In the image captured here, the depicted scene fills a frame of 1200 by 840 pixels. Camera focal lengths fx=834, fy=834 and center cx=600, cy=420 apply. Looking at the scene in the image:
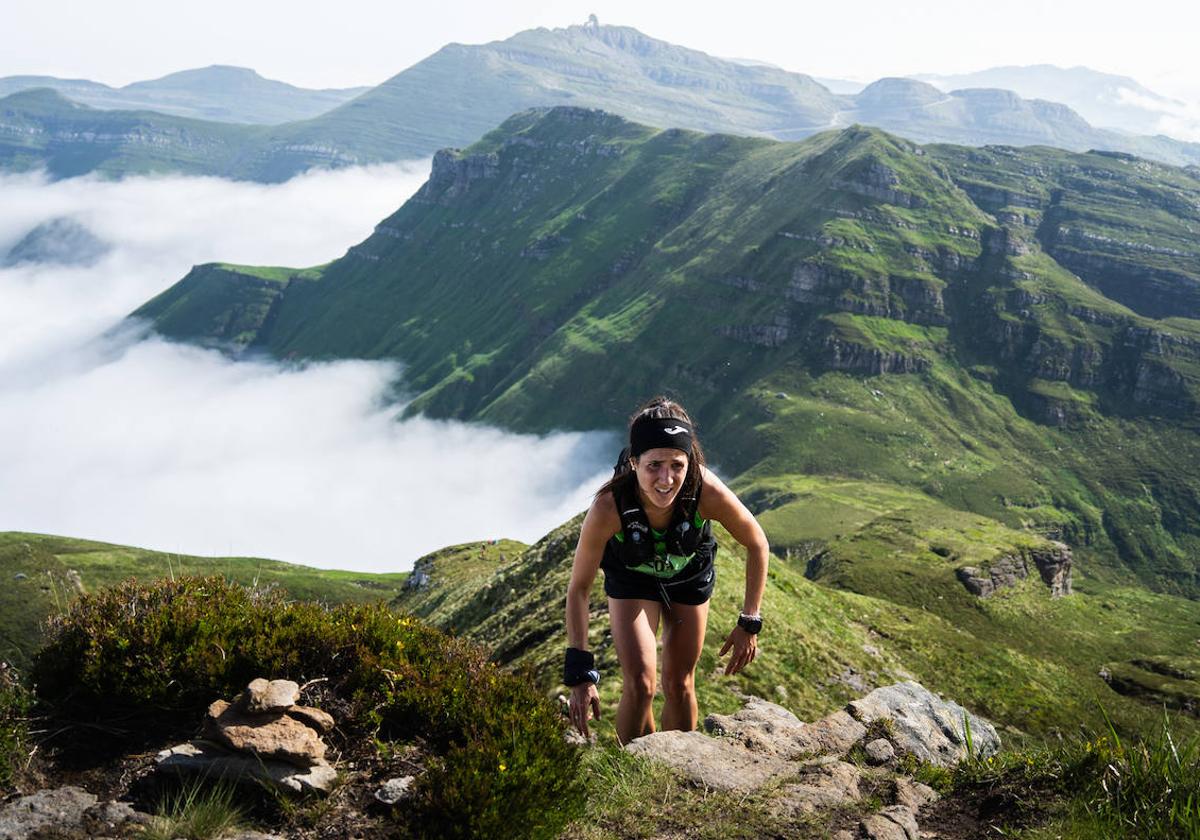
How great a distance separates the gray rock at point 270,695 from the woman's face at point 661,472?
4.49m

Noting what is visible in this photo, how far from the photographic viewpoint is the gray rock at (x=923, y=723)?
13.2m

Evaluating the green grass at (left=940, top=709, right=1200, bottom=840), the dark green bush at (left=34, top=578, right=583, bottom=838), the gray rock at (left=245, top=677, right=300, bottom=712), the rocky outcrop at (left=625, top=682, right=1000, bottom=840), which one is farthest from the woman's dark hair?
the green grass at (left=940, top=709, right=1200, bottom=840)

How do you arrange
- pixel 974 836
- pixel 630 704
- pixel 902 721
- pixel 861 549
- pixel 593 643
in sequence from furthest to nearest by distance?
pixel 861 549 < pixel 593 643 < pixel 902 721 < pixel 630 704 < pixel 974 836

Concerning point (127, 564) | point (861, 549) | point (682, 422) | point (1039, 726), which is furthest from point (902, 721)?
point (127, 564)

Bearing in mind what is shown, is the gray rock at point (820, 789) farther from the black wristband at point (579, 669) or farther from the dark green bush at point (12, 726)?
the dark green bush at point (12, 726)

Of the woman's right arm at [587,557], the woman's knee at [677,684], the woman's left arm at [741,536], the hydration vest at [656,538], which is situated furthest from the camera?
the woman's knee at [677,684]

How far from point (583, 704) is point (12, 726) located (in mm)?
5821

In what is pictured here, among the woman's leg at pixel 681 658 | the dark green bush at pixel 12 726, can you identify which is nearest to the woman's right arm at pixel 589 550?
the woman's leg at pixel 681 658

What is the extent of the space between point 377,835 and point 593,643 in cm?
1490

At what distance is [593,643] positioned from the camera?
73.3ft

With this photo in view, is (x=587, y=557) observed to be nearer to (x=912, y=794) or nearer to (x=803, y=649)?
(x=912, y=794)

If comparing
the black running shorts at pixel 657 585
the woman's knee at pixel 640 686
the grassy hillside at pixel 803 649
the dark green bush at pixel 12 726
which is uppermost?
the black running shorts at pixel 657 585

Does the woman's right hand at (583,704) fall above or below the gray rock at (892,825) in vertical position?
above

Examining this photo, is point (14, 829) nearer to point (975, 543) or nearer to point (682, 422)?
point (682, 422)
